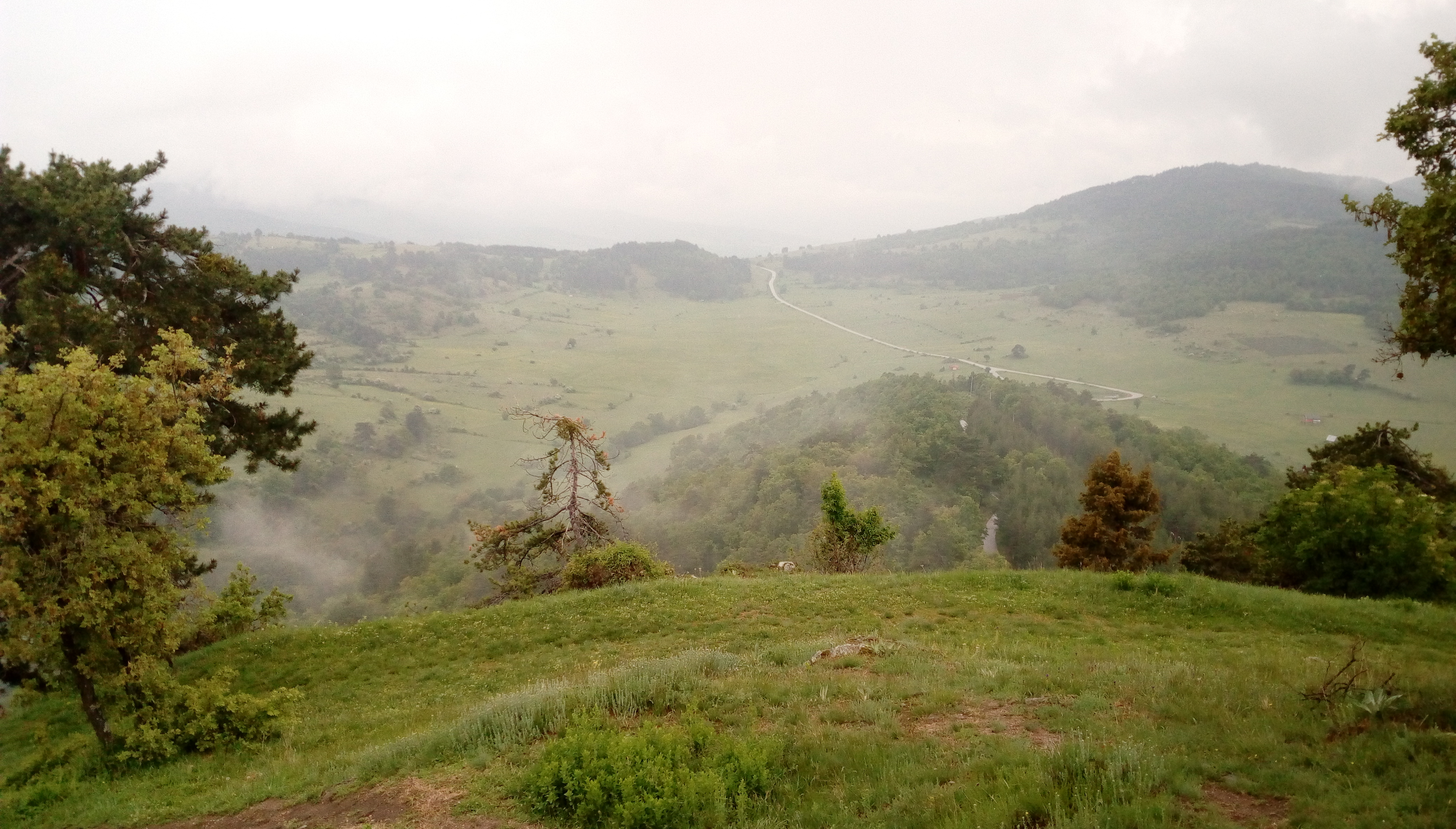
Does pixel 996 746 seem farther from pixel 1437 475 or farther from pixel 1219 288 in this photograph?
pixel 1219 288

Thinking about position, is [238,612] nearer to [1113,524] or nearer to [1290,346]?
[1113,524]

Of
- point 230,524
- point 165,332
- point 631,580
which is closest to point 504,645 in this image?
point 631,580

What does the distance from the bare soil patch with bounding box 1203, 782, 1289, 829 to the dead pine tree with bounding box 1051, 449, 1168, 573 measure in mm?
21652

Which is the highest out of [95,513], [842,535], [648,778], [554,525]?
[95,513]

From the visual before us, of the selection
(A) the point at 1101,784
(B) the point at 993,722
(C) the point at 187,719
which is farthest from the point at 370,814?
(A) the point at 1101,784

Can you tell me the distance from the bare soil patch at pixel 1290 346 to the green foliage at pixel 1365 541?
14976cm

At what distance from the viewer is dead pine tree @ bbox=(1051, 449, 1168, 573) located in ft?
84.5

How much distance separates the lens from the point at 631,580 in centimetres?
2120

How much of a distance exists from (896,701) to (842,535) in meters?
19.2

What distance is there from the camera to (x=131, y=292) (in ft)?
56.6

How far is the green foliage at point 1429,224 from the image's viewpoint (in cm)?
720

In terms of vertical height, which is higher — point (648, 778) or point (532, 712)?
point (648, 778)

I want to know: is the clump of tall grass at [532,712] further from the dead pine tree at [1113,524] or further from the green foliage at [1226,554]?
the green foliage at [1226,554]

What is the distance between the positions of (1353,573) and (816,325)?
183 m
